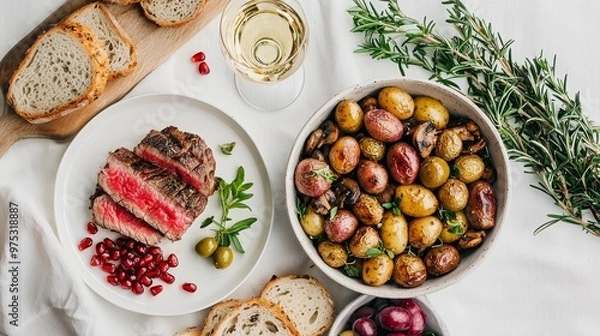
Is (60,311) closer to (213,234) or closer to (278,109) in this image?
(213,234)

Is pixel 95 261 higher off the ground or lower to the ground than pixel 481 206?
higher

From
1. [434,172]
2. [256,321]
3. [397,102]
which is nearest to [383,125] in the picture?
[397,102]

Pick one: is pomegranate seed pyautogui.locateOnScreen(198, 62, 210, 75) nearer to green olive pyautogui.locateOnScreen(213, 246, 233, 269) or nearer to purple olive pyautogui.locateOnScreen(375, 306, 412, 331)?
green olive pyautogui.locateOnScreen(213, 246, 233, 269)

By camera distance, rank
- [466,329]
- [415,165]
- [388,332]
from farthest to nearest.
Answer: [466,329], [388,332], [415,165]

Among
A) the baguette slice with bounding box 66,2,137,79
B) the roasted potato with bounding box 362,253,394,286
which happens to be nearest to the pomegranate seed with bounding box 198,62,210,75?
the baguette slice with bounding box 66,2,137,79

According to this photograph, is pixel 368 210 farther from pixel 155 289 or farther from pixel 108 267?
pixel 108 267

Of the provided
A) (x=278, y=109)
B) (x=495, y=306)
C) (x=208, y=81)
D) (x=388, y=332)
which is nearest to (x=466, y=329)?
(x=495, y=306)
